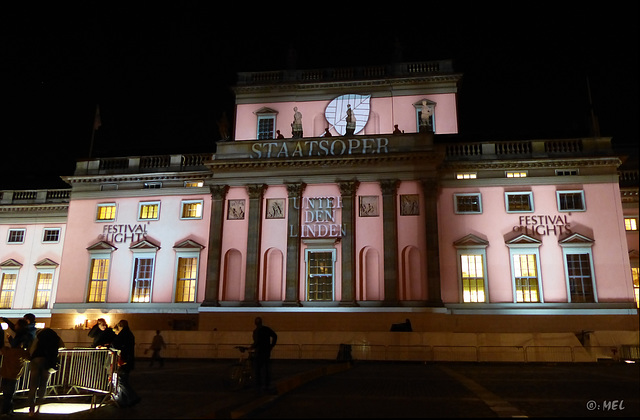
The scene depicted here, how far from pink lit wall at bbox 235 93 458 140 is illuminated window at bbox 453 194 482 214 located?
6.26 metres

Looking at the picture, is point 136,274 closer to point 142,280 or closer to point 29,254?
point 142,280

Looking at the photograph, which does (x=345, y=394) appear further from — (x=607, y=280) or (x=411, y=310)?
(x=607, y=280)

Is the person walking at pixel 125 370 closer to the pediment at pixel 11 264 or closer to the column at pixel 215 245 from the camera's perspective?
the column at pixel 215 245

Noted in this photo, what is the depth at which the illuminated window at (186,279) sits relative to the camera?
115ft

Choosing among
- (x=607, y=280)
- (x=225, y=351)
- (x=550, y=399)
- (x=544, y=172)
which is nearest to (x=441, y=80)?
(x=544, y=172)

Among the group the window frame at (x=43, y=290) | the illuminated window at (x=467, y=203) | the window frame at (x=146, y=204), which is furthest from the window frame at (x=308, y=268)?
the window frame at (x=43, y=290)

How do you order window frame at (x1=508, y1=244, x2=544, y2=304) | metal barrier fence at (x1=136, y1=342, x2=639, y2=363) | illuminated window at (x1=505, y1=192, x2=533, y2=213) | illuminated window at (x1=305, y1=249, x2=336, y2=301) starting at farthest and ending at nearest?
illuminated window at (x1=505, y1=192, x2=533, y2=213) < illuminated window at (x1=305, y1=249, x2=336, y2=301) < window frame at (x1=508, y1=244, x2=544, y2=304) < metal barrier fence at (x1=136, y1=342, x2=639, y2=363)

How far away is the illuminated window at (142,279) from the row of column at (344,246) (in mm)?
4994

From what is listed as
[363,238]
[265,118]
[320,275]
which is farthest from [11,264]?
[363,238]

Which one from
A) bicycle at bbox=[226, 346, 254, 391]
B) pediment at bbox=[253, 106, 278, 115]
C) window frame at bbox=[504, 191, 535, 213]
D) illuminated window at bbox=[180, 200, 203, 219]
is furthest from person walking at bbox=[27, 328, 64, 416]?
pediment at bbox=[253, 106, 278, 115]

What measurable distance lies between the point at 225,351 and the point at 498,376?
560 inches

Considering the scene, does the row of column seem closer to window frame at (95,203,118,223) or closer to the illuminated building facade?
the illuminated building facade

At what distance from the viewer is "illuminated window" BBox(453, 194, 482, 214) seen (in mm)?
33688

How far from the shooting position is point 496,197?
3362 cm
